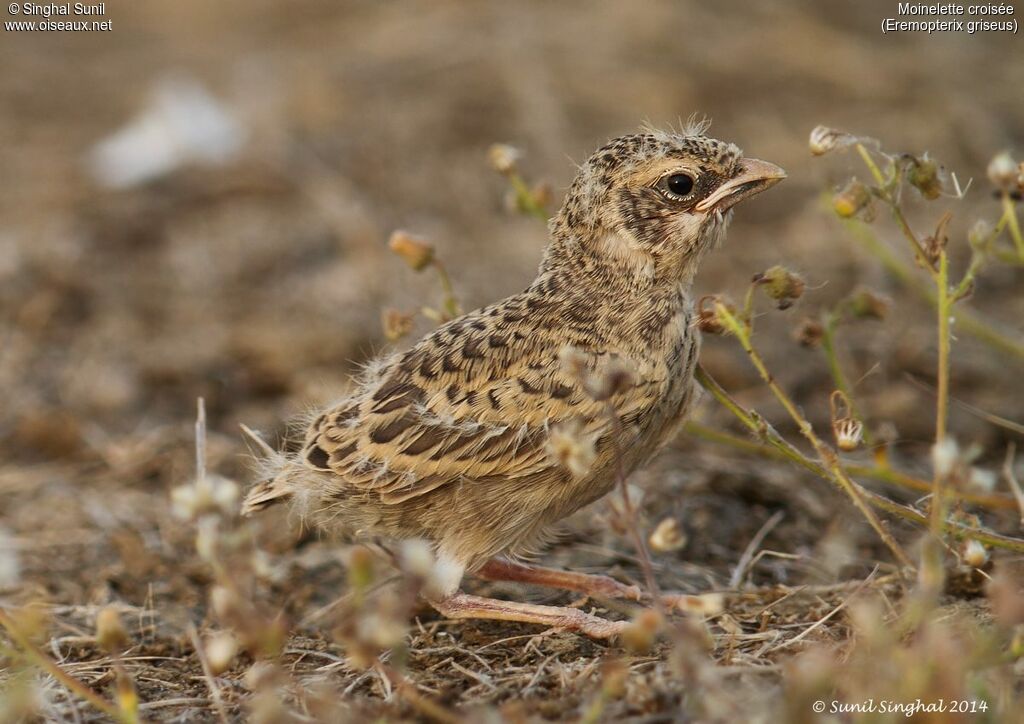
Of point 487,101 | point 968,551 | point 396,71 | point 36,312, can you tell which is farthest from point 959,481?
point 396,71

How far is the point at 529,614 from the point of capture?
3713mm

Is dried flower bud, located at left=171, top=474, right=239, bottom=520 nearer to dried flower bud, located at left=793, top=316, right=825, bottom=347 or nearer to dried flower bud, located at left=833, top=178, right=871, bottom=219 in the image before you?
dried flower bud, located at left=833, top=178, right=871, bottom=219

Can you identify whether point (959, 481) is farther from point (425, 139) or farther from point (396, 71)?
point (396, 71)

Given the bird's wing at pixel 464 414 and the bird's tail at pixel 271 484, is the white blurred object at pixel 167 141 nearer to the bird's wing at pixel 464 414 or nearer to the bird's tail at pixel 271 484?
the bird's tail at pixel 271 484

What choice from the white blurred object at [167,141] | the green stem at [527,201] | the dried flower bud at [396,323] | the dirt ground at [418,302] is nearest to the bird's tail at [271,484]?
the dirt ground at [418,302]

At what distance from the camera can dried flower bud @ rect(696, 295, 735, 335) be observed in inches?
134

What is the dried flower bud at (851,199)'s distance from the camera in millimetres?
3148

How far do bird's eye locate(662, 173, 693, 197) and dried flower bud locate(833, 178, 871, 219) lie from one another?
71 centimetres

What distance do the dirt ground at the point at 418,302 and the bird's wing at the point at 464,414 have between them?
362mm

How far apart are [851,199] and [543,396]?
108 cm

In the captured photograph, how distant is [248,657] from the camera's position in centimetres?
377

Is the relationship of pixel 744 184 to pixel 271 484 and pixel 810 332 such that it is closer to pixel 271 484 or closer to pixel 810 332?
pixel 810 332

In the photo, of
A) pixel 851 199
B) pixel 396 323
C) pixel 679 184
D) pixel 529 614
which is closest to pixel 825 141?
pixel 851 199

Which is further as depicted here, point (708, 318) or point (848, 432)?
point (708, 318)
